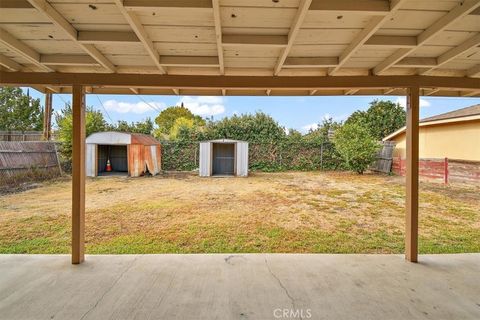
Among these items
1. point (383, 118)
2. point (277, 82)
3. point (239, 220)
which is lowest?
point (239, 220)

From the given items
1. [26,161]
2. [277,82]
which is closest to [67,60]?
[277,82]

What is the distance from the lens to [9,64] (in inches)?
90.9

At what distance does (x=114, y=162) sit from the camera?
11.7 metres

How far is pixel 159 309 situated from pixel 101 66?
6.77 ft

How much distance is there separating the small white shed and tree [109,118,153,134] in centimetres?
471

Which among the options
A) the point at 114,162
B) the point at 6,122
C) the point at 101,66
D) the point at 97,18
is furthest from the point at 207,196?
the point at 6,122

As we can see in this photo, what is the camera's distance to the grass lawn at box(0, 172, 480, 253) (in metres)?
3.55

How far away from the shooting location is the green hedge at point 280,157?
12.1m

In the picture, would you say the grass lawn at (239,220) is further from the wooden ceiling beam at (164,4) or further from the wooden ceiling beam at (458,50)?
the wooden ceiling beam at (164,4)

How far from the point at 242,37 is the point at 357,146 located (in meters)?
9.96

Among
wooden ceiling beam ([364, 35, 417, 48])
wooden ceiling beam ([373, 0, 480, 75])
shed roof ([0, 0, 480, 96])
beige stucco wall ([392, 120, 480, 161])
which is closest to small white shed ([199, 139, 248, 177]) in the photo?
beige stucco wall ([392, 120, 480, 161])

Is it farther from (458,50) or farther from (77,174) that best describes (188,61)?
(458,50)

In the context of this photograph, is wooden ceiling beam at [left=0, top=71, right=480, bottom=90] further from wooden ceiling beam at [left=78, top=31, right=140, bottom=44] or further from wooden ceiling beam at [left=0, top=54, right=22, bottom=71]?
wooden ceiling beam at [left=78, top=31, right=140, bottom=44]

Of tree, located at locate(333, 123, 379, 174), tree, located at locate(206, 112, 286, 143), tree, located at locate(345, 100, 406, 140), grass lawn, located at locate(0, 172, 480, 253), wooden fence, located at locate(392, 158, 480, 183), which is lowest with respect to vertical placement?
grass lawn, located at locate(0, 172, 480, 253)
